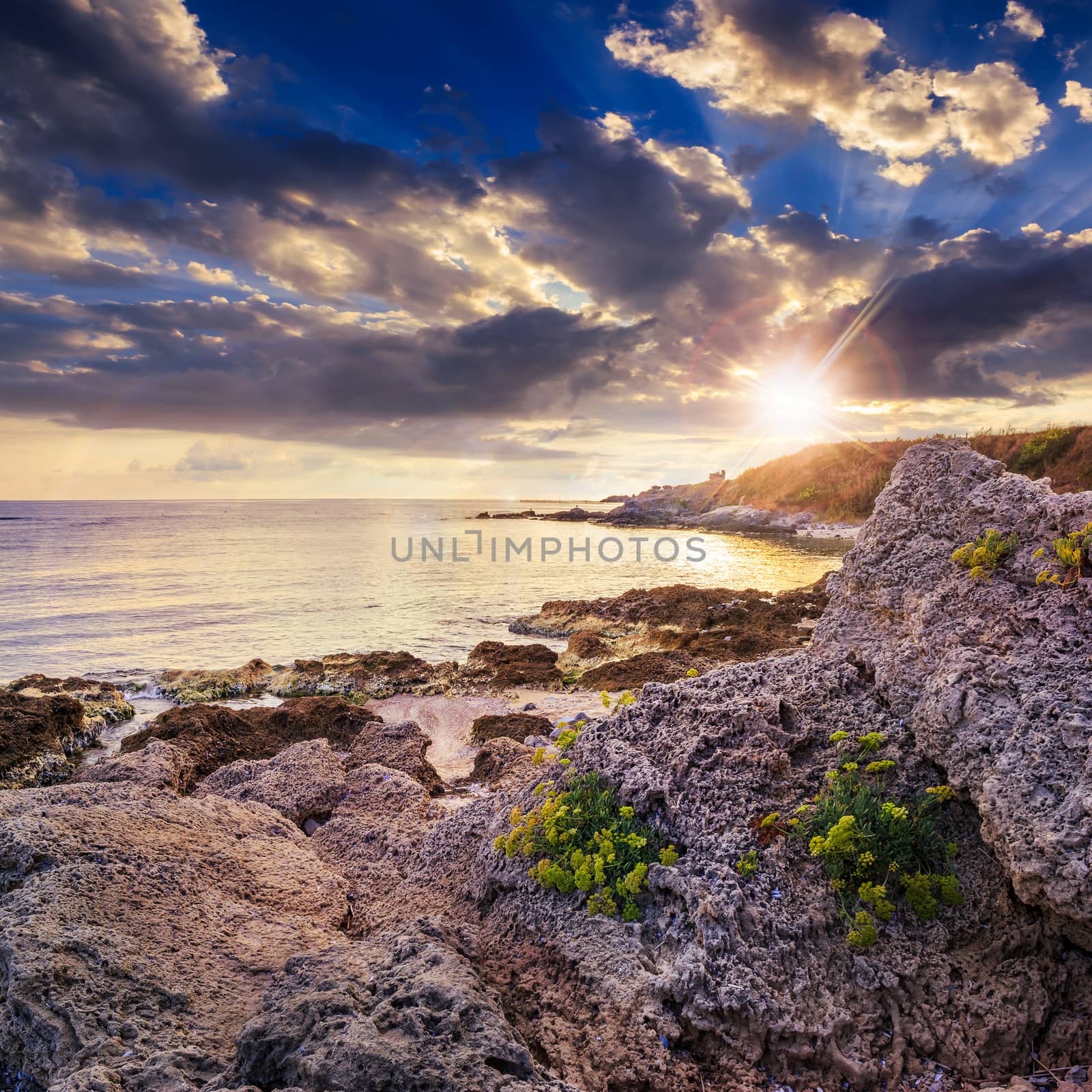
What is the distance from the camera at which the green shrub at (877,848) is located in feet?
10.8

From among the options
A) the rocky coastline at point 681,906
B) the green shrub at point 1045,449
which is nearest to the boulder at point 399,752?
the rocky coastline at point 681,906

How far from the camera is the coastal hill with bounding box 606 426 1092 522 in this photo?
3428 cm

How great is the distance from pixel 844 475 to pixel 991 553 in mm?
65394

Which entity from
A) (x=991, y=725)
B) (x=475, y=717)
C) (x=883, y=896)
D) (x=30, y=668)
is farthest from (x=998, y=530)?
(x=30, y=668)

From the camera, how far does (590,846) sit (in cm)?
386

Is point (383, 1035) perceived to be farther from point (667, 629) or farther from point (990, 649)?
point (667, 629)

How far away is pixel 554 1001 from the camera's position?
3152mm

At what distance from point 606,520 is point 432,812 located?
8196 cm

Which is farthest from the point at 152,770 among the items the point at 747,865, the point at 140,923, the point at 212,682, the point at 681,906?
the point at 212,682

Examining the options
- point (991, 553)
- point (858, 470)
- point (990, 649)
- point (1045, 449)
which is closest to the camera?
point (990, 649)

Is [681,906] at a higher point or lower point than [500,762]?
higher

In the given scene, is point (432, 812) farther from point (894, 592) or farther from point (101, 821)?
point (894, 592)

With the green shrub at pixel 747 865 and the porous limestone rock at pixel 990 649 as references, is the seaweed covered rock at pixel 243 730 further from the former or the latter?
the porous limestone rock at pixel 990 649

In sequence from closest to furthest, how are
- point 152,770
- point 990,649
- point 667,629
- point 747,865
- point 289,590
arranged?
point 747,865, point 990,649, point 152,770, point 667,629, point 289,590
